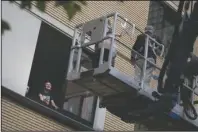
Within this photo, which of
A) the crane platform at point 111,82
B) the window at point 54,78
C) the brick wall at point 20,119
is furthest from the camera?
the window at point 54,78

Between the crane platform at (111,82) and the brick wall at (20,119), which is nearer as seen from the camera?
the crane platform at (111,82)

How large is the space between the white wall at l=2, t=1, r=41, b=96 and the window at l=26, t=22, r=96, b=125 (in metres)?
0.21

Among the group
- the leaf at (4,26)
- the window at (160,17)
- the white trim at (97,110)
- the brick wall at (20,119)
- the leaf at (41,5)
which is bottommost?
the leaf at (4,26)

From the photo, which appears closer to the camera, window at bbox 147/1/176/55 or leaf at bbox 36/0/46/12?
leaf at bbox 36/0/46/12

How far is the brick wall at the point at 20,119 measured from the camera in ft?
28.7

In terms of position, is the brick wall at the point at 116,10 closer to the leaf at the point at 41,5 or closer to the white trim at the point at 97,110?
the white trim at the point at 97,110

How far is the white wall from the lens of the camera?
9023mm

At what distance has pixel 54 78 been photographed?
10.1m

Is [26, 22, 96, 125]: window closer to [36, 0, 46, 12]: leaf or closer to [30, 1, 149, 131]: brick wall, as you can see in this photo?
[30, 1, 149, 131]: brick wall

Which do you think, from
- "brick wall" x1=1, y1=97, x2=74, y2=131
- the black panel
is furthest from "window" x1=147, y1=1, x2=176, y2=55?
"brick wall" x1=1, y1=97, x2=74, y2=131

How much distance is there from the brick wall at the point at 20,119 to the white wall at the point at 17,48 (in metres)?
0.31

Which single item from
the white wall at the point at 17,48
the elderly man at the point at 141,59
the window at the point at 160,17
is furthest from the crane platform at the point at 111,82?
the window at the point at 160,17

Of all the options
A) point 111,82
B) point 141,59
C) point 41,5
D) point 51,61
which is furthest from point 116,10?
point 41,5

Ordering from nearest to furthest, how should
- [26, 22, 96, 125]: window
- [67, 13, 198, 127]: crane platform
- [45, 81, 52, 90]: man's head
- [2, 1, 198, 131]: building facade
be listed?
1. [67, 13, 198, 127]: crane platform
2. [2, 1, 198, 131]: building facade
3. [26, 22, 96, 125]: window
4. [45, 81, 52, 90]: man's head
